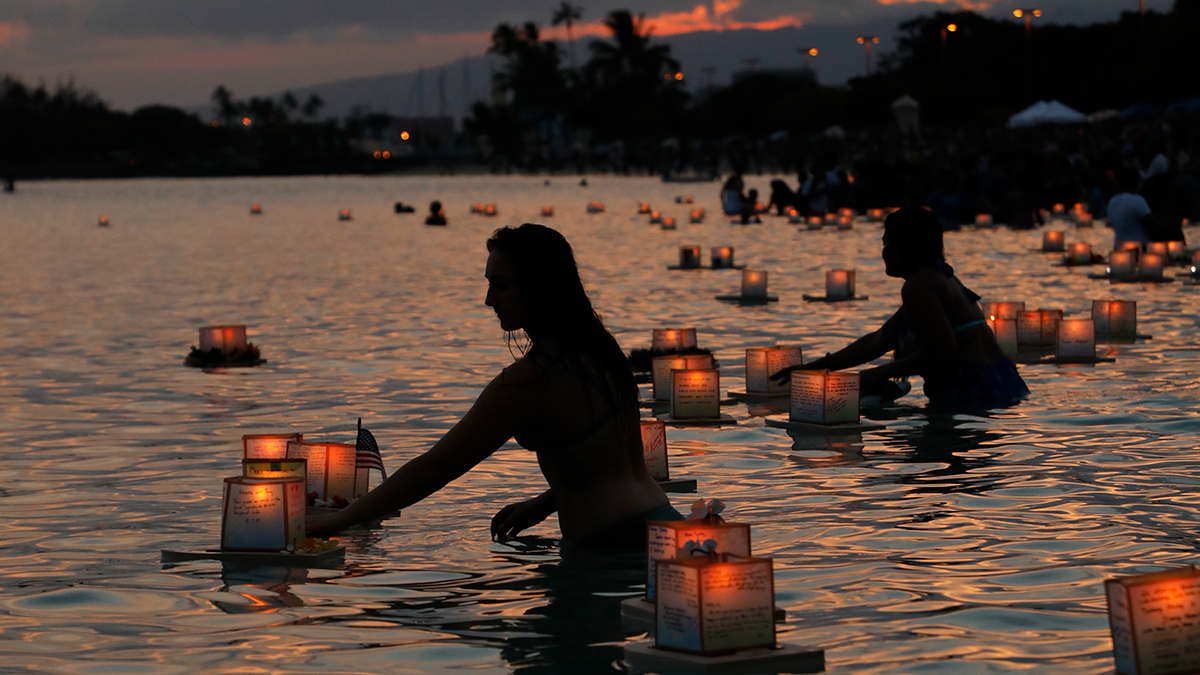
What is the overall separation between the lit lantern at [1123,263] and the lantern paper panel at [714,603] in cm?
1684

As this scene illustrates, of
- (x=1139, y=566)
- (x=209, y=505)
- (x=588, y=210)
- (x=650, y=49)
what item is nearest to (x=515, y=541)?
(x=209, y=505)

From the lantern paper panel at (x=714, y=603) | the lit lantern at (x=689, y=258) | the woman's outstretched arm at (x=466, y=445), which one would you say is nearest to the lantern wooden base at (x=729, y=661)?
the lantern paper panel at (x=714, y=603)

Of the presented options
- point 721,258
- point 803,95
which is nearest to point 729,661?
point 721,258

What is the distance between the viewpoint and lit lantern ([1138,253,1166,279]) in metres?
20.4

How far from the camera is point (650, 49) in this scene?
418 ft

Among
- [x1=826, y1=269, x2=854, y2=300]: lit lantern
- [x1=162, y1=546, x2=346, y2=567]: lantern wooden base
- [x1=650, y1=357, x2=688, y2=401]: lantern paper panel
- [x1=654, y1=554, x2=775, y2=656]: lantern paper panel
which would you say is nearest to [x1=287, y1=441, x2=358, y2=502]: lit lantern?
[x1=162, y1=546, x2=346, y2=567]: lantern wooden base

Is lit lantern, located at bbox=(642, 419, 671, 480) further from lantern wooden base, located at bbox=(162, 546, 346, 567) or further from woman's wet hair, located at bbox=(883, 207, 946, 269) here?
woman's wet hair, located at bbox=(883, 207, 946, 269)

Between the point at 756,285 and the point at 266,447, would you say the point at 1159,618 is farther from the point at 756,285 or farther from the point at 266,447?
the point at 756,285

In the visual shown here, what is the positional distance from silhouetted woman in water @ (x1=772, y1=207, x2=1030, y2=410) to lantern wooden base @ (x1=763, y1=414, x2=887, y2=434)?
0.96 ft

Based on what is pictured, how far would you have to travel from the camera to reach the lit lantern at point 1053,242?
83.0ft

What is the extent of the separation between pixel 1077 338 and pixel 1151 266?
8.04 meters

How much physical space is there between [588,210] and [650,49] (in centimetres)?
8244

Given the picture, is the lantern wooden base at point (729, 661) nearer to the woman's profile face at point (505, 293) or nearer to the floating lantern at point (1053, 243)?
the woman's profile face at point (505, 293)

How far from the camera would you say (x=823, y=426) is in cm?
991
